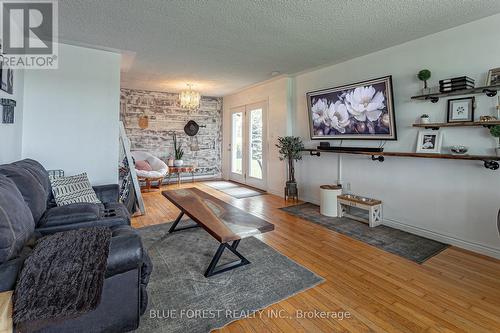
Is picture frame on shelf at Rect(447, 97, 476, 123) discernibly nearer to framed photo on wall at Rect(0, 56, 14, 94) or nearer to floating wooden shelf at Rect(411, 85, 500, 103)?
floating wooden shelf at Rect(411, 85, 500, 103)

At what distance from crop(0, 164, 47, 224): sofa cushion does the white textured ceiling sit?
5.26 feet

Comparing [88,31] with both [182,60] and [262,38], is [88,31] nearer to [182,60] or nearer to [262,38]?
[182,60]

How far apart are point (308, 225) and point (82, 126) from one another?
3436mm

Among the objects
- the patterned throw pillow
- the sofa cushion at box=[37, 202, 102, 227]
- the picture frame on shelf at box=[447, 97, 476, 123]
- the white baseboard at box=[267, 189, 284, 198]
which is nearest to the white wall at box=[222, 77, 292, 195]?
the white baseboard at box=[267, 189, 284, 198]

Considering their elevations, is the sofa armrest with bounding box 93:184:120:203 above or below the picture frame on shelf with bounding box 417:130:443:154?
below

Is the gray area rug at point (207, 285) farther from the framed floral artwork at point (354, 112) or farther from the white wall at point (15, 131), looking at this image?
the framed floral artwork at point (354, 112)

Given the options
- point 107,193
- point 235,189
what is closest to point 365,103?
point 235,189

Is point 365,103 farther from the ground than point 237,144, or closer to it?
farther from the ground

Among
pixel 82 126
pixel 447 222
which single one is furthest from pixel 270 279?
pixel 82 126

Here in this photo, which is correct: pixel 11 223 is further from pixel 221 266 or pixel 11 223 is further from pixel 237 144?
pixel 237 144

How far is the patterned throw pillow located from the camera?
2553 millimetres

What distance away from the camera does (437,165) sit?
9.85 ft

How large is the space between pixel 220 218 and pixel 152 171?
13.1 feet

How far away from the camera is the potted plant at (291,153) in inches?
185
